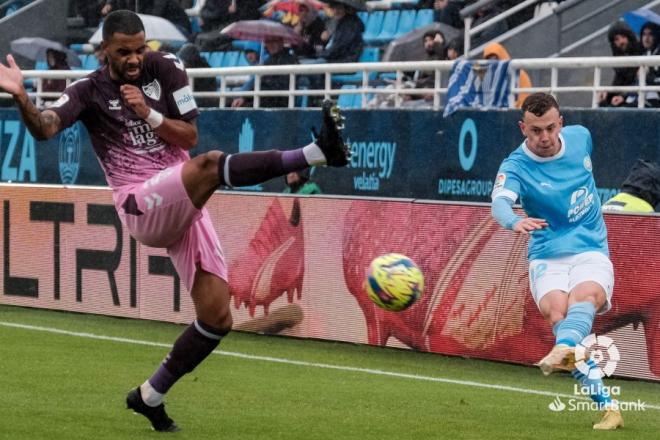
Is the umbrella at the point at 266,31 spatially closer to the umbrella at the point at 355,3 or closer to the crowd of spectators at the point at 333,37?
the crowd of spectators at the point at 333,37

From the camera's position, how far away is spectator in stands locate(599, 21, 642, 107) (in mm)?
15633

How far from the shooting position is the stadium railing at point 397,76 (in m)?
14.5

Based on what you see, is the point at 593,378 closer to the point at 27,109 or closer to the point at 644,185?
the point at 27,109

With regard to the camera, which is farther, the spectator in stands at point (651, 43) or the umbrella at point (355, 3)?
the umbrella at point (355, 3)

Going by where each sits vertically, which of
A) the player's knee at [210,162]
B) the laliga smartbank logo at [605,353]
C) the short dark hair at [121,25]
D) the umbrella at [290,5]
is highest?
the umbrella at [290,5]

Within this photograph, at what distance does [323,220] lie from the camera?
44.8 ft

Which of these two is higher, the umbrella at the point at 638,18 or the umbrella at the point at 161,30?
the umbrella at the point at 638,18

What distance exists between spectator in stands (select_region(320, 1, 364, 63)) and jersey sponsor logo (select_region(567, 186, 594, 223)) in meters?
12.5

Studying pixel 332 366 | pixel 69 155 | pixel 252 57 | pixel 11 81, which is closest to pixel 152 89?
pixel 11 81

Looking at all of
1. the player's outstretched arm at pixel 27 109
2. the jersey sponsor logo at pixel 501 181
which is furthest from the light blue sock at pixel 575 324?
the player's outstretched arm at pixel 27 109

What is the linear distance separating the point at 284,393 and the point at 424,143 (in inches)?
278

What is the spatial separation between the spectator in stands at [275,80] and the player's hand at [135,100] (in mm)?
11613

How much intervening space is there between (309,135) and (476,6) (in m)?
2.77

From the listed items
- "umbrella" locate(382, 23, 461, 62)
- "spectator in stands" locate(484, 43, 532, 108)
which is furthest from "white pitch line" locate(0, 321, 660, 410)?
"umbrella" locate(382, 23, 461, 62)
